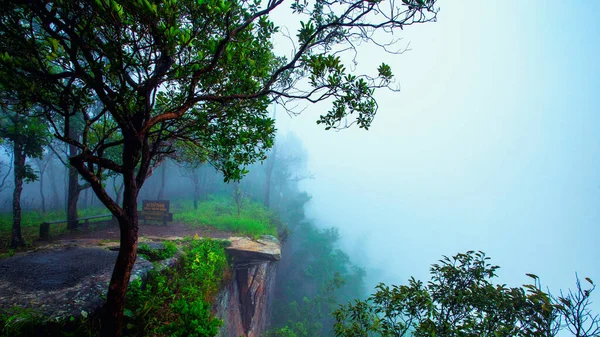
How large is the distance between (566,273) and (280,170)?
161880 millimetres

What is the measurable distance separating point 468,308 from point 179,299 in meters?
6.90

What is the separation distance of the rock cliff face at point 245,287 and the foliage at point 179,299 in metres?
1.55

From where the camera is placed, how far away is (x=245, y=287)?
42.9 feet

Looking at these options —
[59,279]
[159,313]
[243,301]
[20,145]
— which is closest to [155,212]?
[20,145]

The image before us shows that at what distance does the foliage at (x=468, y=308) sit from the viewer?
14.4 feet

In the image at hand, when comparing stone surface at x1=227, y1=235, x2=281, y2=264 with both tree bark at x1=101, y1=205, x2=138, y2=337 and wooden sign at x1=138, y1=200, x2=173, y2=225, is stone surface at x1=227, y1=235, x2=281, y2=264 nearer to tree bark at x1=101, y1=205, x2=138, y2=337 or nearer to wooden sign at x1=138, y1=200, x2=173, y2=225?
wooden sign at x1=138, y1=200, x2=173, y2=225

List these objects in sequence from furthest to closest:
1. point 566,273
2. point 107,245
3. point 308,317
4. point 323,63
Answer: point 566,273 < point 308,317 < point 107,245 < point 323,63

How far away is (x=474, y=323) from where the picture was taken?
486 cm

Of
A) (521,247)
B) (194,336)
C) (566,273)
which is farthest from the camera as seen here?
(521,247)

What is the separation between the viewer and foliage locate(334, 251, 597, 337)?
4.40 metres

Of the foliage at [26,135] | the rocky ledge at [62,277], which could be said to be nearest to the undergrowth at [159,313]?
the rocky ledge at [62,277]

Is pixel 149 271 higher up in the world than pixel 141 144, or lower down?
lower down

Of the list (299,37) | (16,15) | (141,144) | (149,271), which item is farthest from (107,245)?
(299,37)

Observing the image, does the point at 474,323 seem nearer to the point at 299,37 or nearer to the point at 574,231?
the point at 299,37
